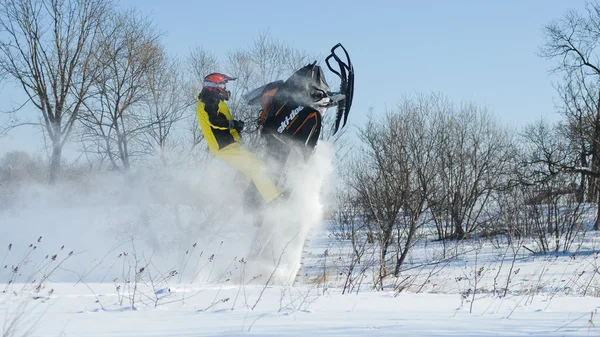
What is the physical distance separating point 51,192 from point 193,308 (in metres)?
14.0

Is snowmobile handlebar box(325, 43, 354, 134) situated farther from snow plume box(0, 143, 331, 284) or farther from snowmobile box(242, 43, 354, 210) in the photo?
snow plume box(0, 143, 331, 284)

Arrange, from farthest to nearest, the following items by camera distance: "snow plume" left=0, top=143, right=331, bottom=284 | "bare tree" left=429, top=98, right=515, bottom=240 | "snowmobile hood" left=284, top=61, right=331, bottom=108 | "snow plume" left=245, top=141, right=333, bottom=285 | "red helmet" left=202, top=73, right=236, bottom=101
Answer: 1. "bare tree" left=429, top=98, right=515, bottom=240
2. "snow plume" left=0, top=143, right=331, bottom=284
3. "snow plume" left=245, top=141, right=333, bottom=285
4. "snowmobile hood" left=284, top=61, right=331, bottom=108
5. "red helmet" left=202, top=73, right=236, bottom=101

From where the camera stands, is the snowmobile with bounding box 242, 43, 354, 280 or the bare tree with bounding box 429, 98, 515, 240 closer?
the snowmobile with bounding box 242, 43, 354, 280

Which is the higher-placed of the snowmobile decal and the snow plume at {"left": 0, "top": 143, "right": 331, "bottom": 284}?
the snowmobile decal

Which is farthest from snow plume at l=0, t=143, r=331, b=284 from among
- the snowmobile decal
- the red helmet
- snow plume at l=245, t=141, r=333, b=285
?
the red helmet

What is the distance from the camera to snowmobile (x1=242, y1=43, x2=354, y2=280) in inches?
332

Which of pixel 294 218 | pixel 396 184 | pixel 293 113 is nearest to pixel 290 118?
pixel 293 113

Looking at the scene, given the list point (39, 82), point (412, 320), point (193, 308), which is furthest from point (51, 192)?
point (412, 320)

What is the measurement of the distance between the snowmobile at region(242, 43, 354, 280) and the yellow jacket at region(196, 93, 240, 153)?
0.48m

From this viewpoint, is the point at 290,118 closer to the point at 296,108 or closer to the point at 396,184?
the point at 296,108

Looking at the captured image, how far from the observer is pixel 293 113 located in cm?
842

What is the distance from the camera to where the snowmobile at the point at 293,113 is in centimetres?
842

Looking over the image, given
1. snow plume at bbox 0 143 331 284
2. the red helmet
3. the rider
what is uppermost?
the red helmet

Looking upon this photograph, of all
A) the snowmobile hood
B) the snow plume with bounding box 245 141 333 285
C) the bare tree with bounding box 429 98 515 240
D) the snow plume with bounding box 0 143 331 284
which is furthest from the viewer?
the bare tree with bounding box 429 98 515 240
